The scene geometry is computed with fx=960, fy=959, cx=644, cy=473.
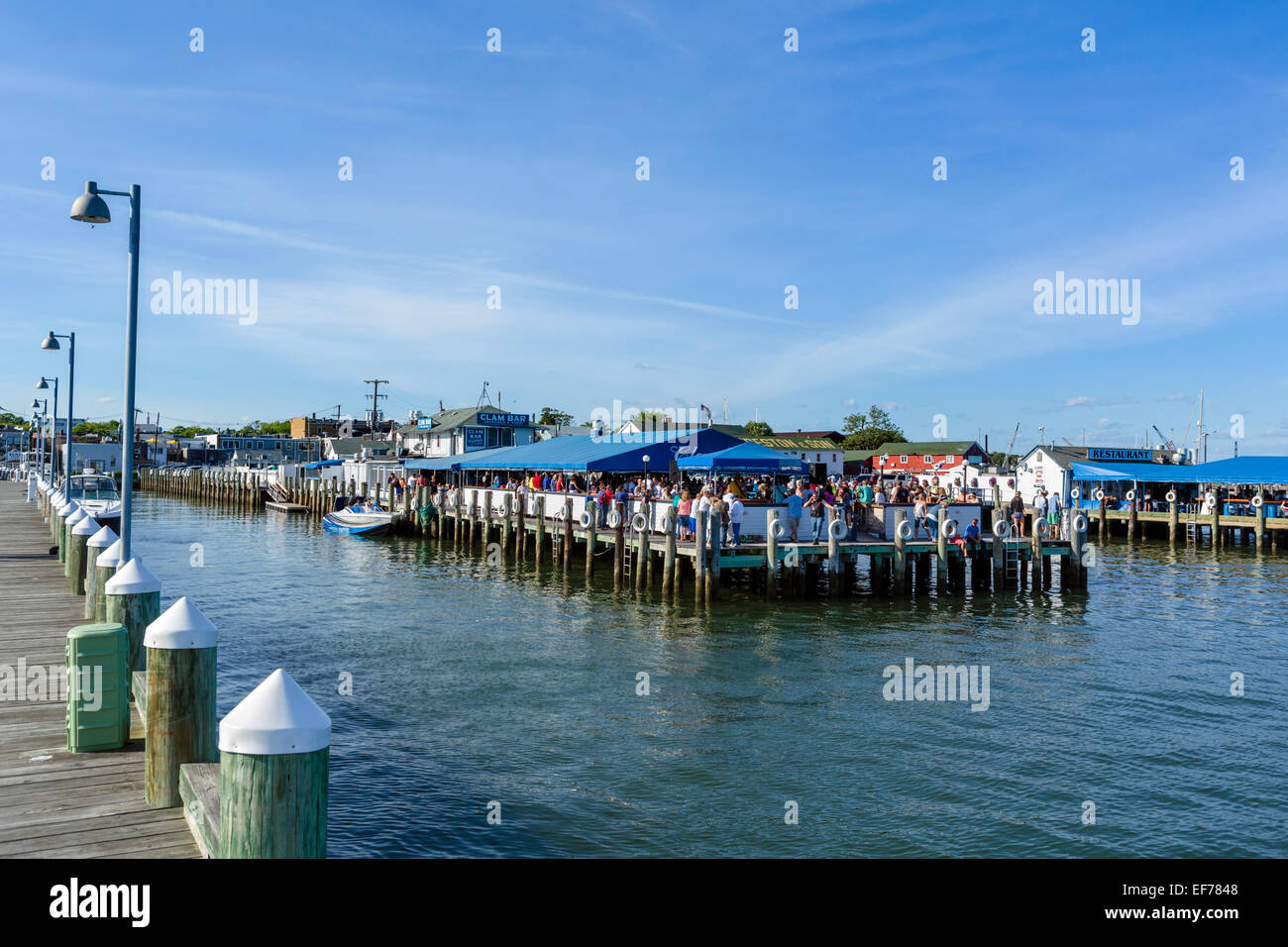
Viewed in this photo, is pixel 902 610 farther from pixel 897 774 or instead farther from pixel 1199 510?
pixel 1199 510

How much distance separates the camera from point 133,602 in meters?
7.92

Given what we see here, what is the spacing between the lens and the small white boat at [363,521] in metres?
42.5

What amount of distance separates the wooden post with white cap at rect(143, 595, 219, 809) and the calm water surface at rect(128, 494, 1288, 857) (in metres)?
3.03

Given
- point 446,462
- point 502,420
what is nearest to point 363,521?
point 446,462

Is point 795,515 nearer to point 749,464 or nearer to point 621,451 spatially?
point 749,464

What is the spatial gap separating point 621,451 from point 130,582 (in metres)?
22.2

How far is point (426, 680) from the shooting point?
14727 mm

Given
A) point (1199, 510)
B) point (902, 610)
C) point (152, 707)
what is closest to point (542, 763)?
point (152, 707)

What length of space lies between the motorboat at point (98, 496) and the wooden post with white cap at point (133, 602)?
94.3ft

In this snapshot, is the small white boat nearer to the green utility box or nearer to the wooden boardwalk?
the wooden boardwalk

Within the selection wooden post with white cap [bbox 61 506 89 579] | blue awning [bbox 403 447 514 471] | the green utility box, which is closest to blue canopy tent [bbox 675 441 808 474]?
wooden post with white cap [bbox 61 506 89 579]

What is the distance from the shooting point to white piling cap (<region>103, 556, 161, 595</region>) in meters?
7.83

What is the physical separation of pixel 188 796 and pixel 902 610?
1944cm

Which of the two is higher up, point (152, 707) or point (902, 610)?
point (152, 707)
